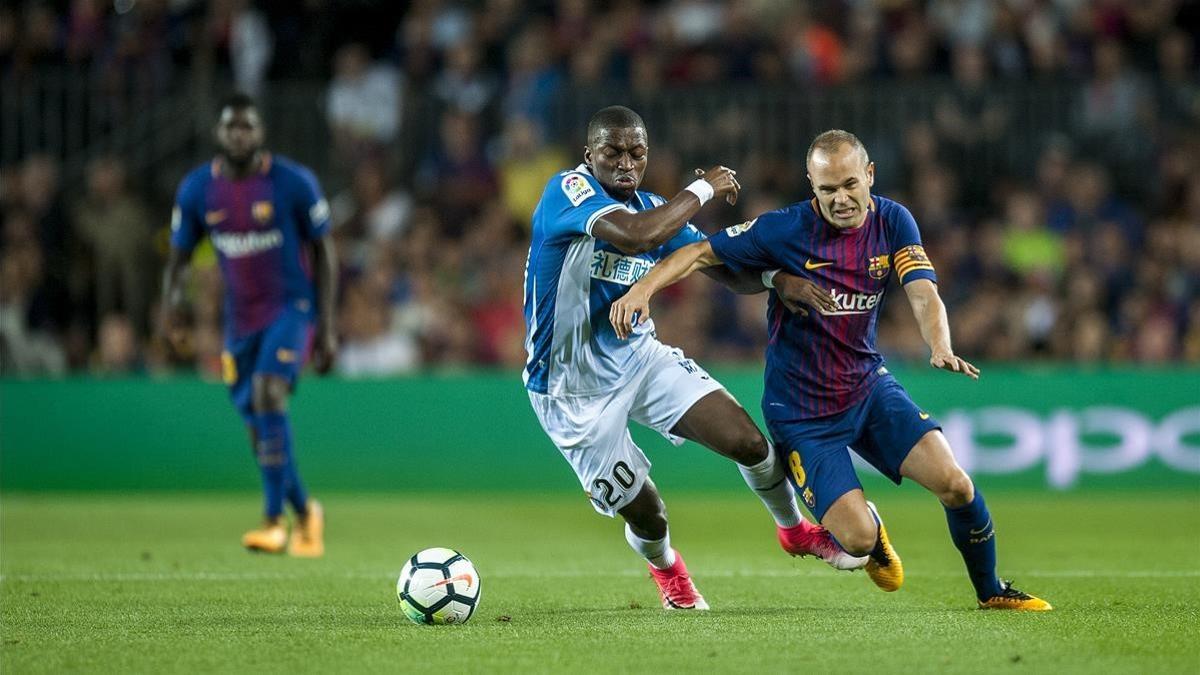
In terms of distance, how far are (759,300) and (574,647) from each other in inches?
391

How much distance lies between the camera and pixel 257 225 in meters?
10.8

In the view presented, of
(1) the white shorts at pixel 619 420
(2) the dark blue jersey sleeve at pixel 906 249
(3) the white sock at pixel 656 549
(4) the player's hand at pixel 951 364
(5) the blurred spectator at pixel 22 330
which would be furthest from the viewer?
(5) the blurred spectator at pixel 22 330

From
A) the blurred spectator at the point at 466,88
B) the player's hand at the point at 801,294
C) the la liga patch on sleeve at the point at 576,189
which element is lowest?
the player's hand at the point at 801,294

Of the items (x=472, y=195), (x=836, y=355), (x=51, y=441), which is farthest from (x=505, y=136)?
(x=836, y=355)

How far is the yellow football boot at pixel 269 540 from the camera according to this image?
10.4 m

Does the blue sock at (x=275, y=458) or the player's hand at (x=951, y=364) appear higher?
the player's hand at (x=951, y=364)

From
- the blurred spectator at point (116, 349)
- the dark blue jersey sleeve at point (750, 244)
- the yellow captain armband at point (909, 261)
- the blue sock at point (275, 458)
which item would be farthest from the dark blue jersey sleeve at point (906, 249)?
the blurred spectator at point (116, 349)

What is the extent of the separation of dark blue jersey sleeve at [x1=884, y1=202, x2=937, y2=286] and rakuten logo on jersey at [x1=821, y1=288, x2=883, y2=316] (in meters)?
0.17

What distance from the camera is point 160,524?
12.7m

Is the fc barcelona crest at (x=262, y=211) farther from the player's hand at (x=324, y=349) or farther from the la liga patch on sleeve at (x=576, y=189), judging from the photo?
the la liga patch on sleeve at (x=576, y=189)

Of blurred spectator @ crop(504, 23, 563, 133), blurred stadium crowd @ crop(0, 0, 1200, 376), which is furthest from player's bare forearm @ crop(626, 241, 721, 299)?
blurred spectator @ crop(504, 23, 563, 133)

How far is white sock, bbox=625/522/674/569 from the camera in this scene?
7855 mm

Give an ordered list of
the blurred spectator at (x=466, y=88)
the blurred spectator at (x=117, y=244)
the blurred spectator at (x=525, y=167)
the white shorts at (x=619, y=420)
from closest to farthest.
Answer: the white shorts at (x=619, y=420)
the blurred spectator at (x=117, y=244)
the blurred spectator at (x=525, y=167)
the blurred spectator at (x=466, y=88)

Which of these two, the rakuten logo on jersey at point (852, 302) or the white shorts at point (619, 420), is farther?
the white shorts at point (619, 420)
